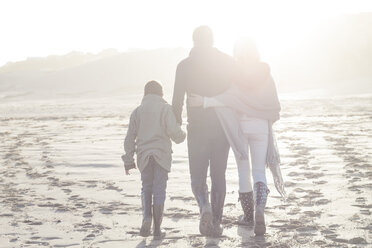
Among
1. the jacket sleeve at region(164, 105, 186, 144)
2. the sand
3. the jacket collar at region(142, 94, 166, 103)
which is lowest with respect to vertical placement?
the sand

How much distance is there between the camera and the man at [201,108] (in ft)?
17.7

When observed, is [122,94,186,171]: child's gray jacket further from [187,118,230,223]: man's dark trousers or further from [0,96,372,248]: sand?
[0,96,372,248]: sand

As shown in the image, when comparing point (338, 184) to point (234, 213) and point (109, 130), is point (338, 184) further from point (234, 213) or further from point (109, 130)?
point (109, 130)

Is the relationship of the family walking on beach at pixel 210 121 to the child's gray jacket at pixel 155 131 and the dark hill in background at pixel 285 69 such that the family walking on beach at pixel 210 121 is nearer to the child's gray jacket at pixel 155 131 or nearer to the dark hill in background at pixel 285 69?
the child's gray jacket at pixel 155 131

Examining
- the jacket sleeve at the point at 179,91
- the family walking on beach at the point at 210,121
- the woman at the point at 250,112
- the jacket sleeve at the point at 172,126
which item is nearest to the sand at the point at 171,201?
the family walking on beach at the point at 210,121

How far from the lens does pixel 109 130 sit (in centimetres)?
1727

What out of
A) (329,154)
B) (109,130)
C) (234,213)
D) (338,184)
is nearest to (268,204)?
(234,213)

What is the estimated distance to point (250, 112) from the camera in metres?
5.42

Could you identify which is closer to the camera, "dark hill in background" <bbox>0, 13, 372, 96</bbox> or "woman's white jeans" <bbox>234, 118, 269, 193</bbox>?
"woman's white jeans" <bbox>234, 118, 269, 193</bbox>

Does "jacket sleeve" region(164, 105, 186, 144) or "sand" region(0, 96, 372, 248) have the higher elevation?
"jacket sleeve" region(164, 105, 186, 144)

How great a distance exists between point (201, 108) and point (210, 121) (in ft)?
0.45

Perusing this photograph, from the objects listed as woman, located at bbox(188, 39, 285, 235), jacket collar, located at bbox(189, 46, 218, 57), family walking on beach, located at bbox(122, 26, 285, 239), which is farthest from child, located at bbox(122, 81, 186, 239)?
jacket collar, located at bbox(189, 46, 218, 57)

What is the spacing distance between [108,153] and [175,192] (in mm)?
4254

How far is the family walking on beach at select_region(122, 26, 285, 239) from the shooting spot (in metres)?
5.38
